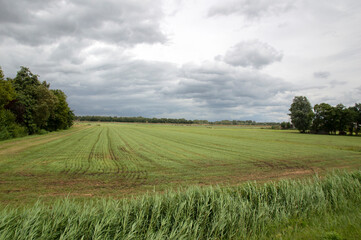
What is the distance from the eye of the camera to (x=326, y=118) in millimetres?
70250

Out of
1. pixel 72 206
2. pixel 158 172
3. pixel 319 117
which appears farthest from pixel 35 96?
pixel 319 117

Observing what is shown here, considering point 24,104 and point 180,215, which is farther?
point 24,104

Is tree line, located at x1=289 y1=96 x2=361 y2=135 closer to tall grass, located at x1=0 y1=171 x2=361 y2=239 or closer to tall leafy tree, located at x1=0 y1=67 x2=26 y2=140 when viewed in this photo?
tall grass, located at x1=0 y1=171 x2=361 y2=239

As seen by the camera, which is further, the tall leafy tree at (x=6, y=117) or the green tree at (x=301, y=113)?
the green tree at (x=301, y=113)

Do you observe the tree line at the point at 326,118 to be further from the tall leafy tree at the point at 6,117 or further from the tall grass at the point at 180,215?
the tall leafy tree at the point at 6,117

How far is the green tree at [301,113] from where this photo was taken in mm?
78312

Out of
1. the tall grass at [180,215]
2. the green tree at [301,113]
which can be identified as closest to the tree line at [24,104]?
the tall grass at [180,215]

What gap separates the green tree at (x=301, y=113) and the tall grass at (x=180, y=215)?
274 feet

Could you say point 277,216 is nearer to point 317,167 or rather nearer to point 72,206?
point 72,206

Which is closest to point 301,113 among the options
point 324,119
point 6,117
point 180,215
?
point 324,119

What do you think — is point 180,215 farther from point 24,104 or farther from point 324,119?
point 324,119

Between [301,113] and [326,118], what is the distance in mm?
9709

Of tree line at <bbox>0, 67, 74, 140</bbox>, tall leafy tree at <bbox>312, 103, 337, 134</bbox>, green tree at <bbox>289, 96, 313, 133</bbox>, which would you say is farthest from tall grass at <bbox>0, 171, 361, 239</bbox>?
green tree at <bbox>289, 96, 313, 133</bbox>

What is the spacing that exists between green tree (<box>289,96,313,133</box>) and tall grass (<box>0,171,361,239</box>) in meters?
83.4
